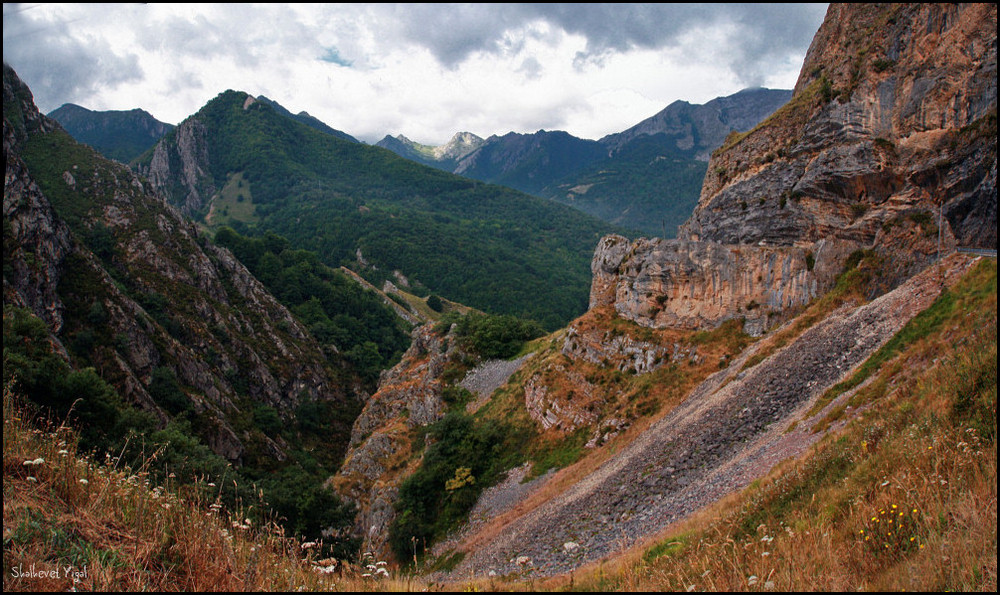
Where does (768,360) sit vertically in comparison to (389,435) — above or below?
above

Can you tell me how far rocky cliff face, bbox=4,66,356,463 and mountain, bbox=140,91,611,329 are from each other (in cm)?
5818

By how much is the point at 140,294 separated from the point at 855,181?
5293 centimetres

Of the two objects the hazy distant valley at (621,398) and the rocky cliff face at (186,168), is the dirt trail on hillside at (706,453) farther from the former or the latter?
the rocky cliff face at (186,168)

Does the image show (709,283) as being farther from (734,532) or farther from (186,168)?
(186,168)

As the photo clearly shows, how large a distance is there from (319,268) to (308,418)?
46564 millimetres

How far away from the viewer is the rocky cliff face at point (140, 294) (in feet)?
104

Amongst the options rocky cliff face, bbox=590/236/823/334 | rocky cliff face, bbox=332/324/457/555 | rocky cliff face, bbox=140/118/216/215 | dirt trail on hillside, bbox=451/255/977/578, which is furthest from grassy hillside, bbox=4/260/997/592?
rocky cliff face, bbox=140/118/216/215

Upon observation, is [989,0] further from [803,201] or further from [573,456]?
[573,456]

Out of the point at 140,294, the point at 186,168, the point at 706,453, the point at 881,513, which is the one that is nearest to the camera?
the point at 881,513

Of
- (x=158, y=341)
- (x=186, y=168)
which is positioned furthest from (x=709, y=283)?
(x=186, y=168)

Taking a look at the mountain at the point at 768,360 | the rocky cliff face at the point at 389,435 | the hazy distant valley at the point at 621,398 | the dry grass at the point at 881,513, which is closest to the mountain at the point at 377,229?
the rocky cliff face at the point at 389,435

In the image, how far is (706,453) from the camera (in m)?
14.8

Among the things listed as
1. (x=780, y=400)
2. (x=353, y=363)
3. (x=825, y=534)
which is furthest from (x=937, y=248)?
(x=353, y=363)

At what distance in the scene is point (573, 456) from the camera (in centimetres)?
2253
